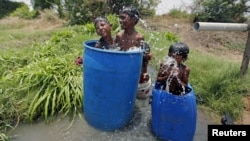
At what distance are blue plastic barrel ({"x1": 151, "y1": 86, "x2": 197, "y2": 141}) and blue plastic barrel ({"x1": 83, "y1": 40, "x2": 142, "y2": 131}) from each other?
281 millimetres

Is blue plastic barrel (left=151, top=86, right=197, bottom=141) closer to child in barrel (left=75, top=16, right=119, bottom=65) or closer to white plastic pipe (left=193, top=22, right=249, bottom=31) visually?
child in barrel (left=75, top=16, right=119, bottom=65)

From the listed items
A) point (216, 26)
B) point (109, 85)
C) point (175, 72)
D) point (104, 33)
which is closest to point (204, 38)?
point (216, 26)

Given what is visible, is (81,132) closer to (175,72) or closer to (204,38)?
(175,72)

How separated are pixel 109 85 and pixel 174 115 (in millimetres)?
661

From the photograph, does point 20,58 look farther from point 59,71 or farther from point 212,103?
point 212,103

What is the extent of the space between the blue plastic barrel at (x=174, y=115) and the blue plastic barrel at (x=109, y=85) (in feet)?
0.92

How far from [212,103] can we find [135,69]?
1521mm

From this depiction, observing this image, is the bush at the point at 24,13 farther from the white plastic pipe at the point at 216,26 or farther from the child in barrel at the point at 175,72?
the child in barrel at the point at 175,72

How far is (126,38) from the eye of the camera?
3.55 metres

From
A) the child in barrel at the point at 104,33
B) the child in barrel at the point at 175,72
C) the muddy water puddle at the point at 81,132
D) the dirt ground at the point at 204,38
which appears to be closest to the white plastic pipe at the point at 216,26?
the child in barrel at the point at 175,72

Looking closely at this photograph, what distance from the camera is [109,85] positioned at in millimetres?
2941

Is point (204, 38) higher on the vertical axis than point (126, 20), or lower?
lower

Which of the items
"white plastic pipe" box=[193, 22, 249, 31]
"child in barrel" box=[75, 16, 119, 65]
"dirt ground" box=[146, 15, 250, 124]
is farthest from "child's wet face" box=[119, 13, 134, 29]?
"dirt ground" box=[146, 15, 250, 124]

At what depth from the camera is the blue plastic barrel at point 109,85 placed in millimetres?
2857
